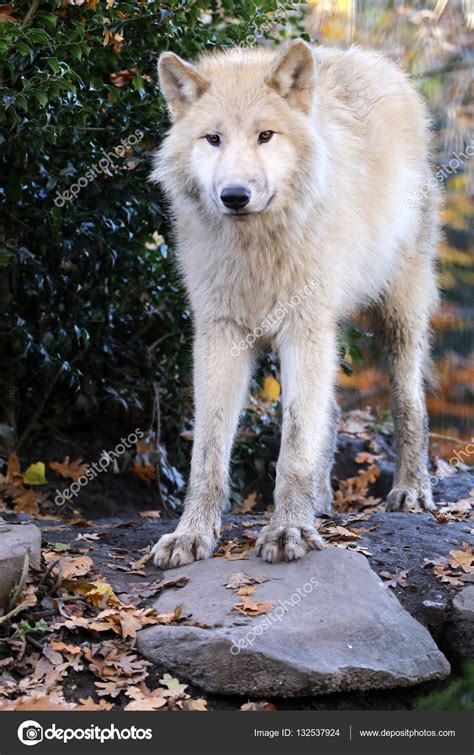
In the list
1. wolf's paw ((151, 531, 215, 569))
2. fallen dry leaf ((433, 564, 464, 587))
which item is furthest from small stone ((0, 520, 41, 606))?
fallen dry leaf ((433, 564, 464, 587))

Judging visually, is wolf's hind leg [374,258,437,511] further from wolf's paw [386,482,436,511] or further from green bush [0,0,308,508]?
green bush [0,0,308,508]

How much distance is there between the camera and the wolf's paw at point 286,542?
4.15 m

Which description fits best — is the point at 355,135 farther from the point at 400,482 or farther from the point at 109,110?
the point at 400,482

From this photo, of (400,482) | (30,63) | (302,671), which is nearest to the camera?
(302,671)

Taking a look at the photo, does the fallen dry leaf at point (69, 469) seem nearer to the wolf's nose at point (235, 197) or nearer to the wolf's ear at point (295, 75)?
the wolf's nose at point (235, 197)

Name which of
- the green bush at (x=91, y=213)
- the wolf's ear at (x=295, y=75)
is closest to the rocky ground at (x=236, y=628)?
the green bush at (x=91, y=213)

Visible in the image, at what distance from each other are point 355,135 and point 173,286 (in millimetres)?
1982

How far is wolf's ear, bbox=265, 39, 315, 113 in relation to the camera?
4.27 meters

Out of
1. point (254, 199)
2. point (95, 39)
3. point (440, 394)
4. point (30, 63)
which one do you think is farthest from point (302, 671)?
point (440, 394)

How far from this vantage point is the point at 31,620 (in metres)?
3.79

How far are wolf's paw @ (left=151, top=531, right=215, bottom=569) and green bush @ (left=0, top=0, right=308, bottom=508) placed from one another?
6.07 feet

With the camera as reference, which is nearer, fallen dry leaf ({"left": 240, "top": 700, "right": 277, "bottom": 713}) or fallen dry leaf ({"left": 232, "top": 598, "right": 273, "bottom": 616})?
fallen dry leaf ({"left": 240, "top": 700, "right": 277, "bottom": 713})

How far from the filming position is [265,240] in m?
4.45

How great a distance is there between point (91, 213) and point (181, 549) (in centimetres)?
246
